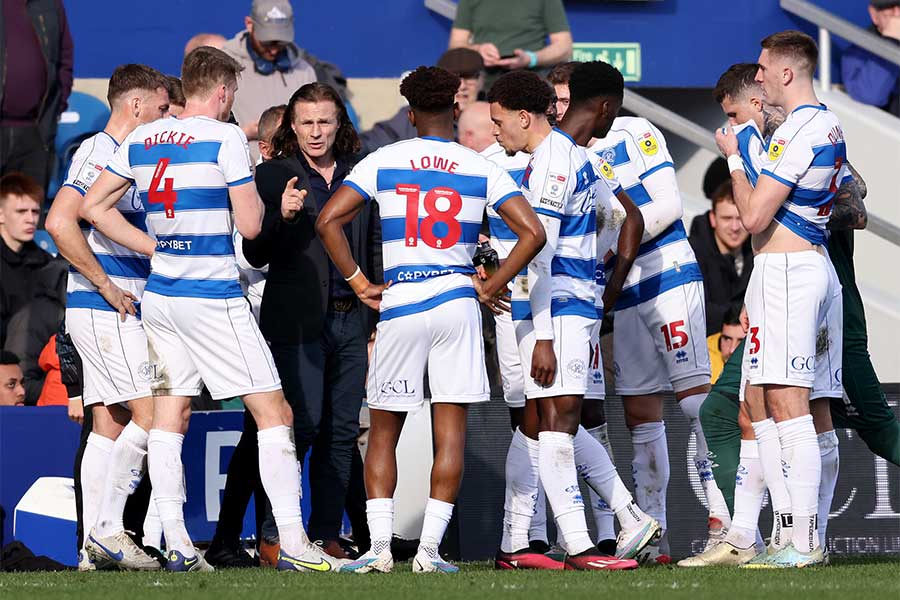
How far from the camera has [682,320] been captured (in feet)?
27.3

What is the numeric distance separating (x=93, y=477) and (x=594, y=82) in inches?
124

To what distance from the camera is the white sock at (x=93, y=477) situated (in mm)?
7961

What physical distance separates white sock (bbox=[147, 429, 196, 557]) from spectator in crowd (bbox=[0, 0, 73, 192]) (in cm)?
457

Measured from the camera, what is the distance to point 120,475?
7.74m

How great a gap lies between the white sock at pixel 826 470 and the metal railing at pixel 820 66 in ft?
13.5

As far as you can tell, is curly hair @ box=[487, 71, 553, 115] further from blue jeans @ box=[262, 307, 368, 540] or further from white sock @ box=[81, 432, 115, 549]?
white sock @ box=[81, 432, 115, 549]

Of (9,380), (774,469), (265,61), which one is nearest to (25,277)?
(9,380)

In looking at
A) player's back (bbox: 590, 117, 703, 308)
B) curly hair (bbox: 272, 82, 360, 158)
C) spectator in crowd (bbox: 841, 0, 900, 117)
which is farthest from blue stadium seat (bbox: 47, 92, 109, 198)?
spectator in crowd (bbox: 841, 0, 900, 117)

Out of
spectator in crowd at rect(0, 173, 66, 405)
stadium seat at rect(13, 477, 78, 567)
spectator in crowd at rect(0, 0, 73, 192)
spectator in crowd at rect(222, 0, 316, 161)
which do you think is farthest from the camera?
spectator in crowd at rect(0, 0, 73, 192)

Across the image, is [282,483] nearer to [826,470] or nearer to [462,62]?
[826,470]

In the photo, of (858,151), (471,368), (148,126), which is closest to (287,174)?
(148,126)

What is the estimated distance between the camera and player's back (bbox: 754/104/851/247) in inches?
286

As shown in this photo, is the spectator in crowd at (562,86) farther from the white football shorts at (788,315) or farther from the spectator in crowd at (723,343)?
the spectator in crowd at (723,343)

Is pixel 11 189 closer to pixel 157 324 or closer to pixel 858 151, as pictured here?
pixel 157 324
